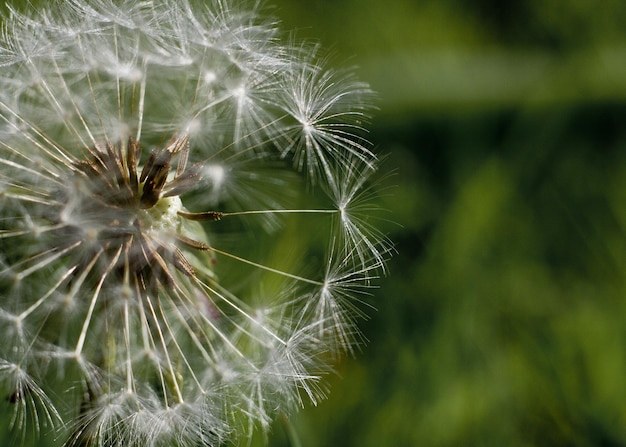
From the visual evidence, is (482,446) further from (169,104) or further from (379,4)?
(379,4)

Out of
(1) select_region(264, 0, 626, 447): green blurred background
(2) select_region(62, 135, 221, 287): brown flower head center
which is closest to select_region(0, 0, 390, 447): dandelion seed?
(2) select_region(62, 135, 221, 287): brown flower head center

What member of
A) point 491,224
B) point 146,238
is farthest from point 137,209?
point 491,224

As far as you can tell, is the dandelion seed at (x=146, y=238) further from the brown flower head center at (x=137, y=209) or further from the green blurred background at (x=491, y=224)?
the green blurred background at (x=491, y=224)

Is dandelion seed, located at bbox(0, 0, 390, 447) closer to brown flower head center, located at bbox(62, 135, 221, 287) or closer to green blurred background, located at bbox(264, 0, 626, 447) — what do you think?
brown flower head center, located at bbox(62, 135, 221, 287)

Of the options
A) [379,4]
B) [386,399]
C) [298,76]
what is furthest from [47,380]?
[379,4]

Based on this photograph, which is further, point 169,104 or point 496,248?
point 496,248

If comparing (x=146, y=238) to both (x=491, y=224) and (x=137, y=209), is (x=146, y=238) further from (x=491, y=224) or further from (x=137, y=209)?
(x=491, y=224)

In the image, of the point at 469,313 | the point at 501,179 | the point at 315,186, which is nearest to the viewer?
the point at 315,186
